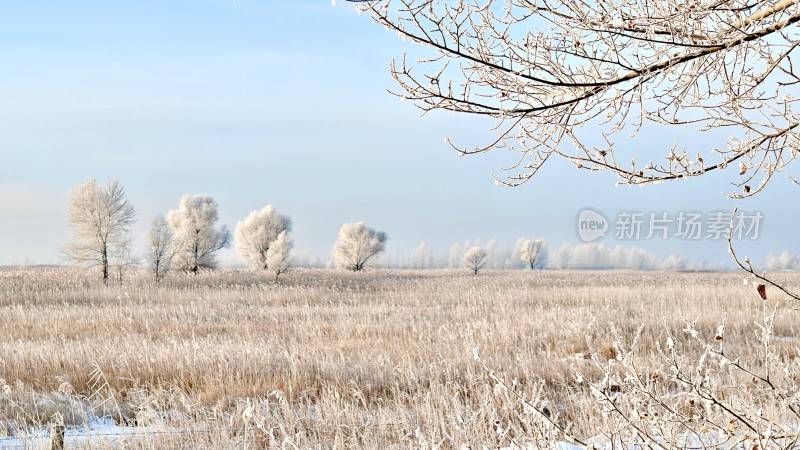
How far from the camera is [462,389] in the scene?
579 centimetres

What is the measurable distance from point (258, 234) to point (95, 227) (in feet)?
59.8

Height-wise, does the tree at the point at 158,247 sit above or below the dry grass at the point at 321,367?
above

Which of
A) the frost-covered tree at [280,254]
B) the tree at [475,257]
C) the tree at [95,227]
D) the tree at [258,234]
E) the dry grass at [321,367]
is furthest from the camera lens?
the tree at [475,257]

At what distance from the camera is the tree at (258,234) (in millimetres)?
45125

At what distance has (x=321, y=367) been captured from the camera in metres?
6.67

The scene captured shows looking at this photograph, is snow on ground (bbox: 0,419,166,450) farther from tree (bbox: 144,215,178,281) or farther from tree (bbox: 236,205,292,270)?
tree (bbox: 236,205,292,270)

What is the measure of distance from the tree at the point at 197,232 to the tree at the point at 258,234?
397cm

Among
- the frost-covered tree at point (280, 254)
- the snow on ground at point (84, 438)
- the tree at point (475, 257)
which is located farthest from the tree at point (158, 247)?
the tree at point (475, 257)

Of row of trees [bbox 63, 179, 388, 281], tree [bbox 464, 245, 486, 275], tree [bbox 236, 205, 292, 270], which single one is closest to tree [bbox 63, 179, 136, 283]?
row of trees [bbox 63, 179, 388, 281]

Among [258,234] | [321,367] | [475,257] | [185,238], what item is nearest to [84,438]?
[321,367]

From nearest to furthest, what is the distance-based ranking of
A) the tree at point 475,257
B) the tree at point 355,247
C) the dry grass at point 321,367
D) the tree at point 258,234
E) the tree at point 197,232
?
the dry grass at point 321,367, the tree at point 197,232, the tree at point 258,234, the tree at point 355,247, the tree at point 475,257

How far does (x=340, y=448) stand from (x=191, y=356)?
149 inches

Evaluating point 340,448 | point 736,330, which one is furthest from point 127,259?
point 340,448

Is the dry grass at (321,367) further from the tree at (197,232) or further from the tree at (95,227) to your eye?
the tree at (197,232)
